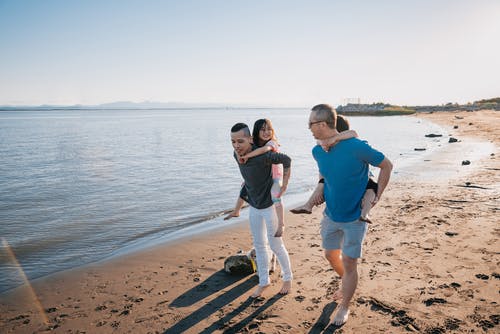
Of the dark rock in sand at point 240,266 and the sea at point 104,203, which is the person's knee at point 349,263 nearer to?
the dark rock in sand at point 240,266

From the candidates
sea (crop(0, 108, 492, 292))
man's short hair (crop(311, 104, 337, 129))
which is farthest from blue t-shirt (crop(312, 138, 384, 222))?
sea (crop(0, 108, 492, 292))

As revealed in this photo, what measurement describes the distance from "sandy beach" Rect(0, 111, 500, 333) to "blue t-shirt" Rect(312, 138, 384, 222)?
1.32m

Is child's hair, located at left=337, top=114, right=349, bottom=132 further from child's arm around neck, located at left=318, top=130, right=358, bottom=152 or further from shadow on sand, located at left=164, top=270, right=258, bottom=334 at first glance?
shadow on sand, located at left=164, top=270, right=258, bottom=334

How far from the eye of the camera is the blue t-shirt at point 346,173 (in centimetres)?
317

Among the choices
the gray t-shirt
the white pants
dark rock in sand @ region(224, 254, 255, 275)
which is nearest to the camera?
the gray t-shirt

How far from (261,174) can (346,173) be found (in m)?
1.20

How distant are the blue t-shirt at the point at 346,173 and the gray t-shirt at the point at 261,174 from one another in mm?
709

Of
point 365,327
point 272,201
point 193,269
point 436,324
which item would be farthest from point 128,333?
point 436,324

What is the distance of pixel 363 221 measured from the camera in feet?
11.0

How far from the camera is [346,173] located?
3273 mm

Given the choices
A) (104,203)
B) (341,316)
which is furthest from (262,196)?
(104,203)

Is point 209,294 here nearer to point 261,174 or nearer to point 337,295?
point 337,295

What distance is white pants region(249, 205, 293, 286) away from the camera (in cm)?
425

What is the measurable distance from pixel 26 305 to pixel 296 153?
19329mm
